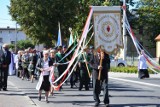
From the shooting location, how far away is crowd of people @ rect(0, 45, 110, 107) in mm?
11305

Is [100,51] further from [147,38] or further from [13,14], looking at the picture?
[147,38]

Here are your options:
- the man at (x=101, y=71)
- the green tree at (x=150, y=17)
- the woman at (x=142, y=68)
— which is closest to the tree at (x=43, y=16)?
the woman at (x=142, y=68)

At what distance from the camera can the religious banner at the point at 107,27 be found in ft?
38.5

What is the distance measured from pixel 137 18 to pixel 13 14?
36.5 meters

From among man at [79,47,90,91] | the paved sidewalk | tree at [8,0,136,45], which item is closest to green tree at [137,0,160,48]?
tree at [8,0,136,45]

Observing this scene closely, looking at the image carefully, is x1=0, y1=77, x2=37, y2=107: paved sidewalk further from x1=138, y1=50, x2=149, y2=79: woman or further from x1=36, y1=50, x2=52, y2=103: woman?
x1=138, y1=50, x2=149, y2=79: woman

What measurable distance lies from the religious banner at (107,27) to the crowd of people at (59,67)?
1.51 ft

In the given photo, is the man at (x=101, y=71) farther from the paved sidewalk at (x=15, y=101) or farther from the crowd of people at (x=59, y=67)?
the paved sidewalk at (x=15, y=101)

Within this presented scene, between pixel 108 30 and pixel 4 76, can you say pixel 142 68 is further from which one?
pixel 108 30

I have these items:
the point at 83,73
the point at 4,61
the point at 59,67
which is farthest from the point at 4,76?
the point at 83,73

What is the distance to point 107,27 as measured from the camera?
11.8 meters

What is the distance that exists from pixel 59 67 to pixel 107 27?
4.90m

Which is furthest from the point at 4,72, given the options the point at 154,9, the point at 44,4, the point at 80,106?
the point at 154,9

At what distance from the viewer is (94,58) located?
11430 mm
